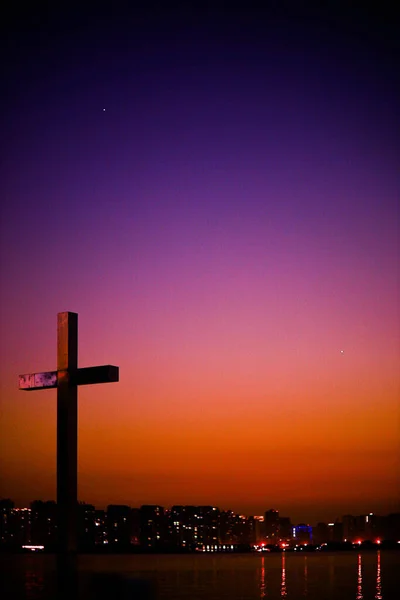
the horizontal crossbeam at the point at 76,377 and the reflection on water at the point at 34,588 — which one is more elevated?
the horizontal crossbeam at the point at 76,377

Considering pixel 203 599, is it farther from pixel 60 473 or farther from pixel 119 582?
pixel 119 582

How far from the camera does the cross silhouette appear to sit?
12430mm

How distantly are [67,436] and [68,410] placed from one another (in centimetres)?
40

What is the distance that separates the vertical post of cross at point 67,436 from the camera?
12.4 metres

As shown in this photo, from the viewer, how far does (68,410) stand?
1276 centimetres

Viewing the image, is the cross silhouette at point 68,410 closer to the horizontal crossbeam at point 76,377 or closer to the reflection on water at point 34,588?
the horizontal crossbeam at point 76,377

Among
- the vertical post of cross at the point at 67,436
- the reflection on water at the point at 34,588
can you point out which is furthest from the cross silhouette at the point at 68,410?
the reflection on water at the point at 34,588

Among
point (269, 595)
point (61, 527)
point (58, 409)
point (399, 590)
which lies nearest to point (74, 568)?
point (61, 527)

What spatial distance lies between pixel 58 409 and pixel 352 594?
7522 millimetres

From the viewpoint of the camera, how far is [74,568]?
1255 cm

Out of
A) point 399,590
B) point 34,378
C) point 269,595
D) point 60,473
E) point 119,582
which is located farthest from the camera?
point 399,590

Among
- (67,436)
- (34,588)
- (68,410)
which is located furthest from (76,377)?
(34,588)

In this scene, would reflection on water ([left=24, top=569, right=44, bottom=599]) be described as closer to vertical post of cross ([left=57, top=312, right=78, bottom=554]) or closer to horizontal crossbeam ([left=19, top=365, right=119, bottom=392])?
vertical post of cross ([left=57, top=312, right=78, bottom=554])

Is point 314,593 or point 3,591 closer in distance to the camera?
point 3,591
